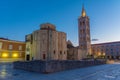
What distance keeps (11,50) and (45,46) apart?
13.4m

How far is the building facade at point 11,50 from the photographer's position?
42.3 metres

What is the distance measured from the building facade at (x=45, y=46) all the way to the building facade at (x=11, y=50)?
9.29 ft

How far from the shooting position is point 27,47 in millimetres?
48156

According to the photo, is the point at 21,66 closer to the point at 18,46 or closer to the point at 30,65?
the point at 30,65

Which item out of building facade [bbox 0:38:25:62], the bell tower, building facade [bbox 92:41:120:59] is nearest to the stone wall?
building facade [bbox 0:38:25:62]

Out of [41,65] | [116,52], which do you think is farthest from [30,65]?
[116,52]

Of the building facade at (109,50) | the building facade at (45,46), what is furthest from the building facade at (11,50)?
the building facade at (109,50)

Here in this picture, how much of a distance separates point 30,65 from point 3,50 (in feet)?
98.0

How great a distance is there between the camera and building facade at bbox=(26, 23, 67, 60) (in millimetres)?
42222

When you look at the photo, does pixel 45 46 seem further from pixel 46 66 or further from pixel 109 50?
pixel 109 50

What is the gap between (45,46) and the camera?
4256 cm

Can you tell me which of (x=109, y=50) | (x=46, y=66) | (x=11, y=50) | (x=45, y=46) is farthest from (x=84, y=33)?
(x=46, y=66)

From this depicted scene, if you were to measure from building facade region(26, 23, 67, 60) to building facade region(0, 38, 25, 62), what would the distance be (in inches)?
111

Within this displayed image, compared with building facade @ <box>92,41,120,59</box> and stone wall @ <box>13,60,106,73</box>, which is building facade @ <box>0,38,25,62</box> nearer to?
stone wall @ <box>13,60,106,73</box>
